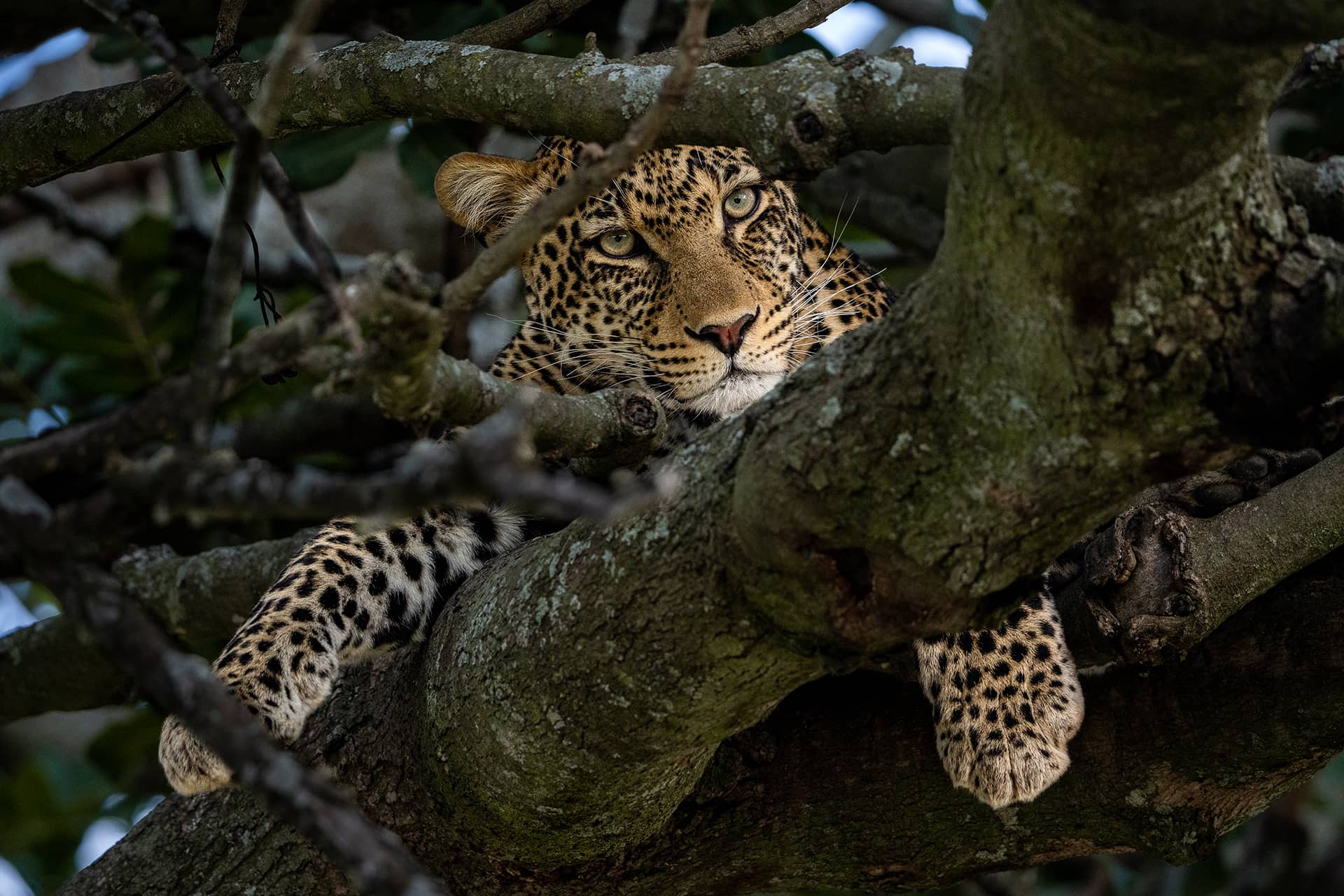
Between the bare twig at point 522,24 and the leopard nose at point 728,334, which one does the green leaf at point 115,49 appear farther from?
the leopard nose at point 728,334

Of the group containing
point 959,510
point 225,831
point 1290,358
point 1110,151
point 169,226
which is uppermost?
point 1110,151

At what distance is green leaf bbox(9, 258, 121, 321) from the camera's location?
6.05 m

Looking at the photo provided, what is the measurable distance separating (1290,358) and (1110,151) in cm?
41

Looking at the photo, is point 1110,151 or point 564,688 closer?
point 1110,151

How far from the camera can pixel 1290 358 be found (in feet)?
6.97

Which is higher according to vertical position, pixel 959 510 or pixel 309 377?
pixel 959 510

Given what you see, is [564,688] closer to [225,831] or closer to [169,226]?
[225,831]

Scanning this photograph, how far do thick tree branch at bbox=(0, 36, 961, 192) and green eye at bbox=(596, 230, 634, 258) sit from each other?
1543 millimetres

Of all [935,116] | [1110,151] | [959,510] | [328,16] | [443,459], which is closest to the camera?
[443,459]

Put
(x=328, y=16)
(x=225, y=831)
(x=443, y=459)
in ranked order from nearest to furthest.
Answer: (x=443, y=459), (x=225, y=831), (x=328, y=16)

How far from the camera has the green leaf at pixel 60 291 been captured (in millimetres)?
6055

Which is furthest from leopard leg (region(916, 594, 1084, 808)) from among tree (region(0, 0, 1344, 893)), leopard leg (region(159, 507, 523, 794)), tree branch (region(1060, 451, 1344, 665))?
leopard leg (region(159, 507, 523, 794))

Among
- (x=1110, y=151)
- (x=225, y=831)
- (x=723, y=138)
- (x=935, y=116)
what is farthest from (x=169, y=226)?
(x=1110, y=151)

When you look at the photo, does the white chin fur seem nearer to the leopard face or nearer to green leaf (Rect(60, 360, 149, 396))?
the leopard face
